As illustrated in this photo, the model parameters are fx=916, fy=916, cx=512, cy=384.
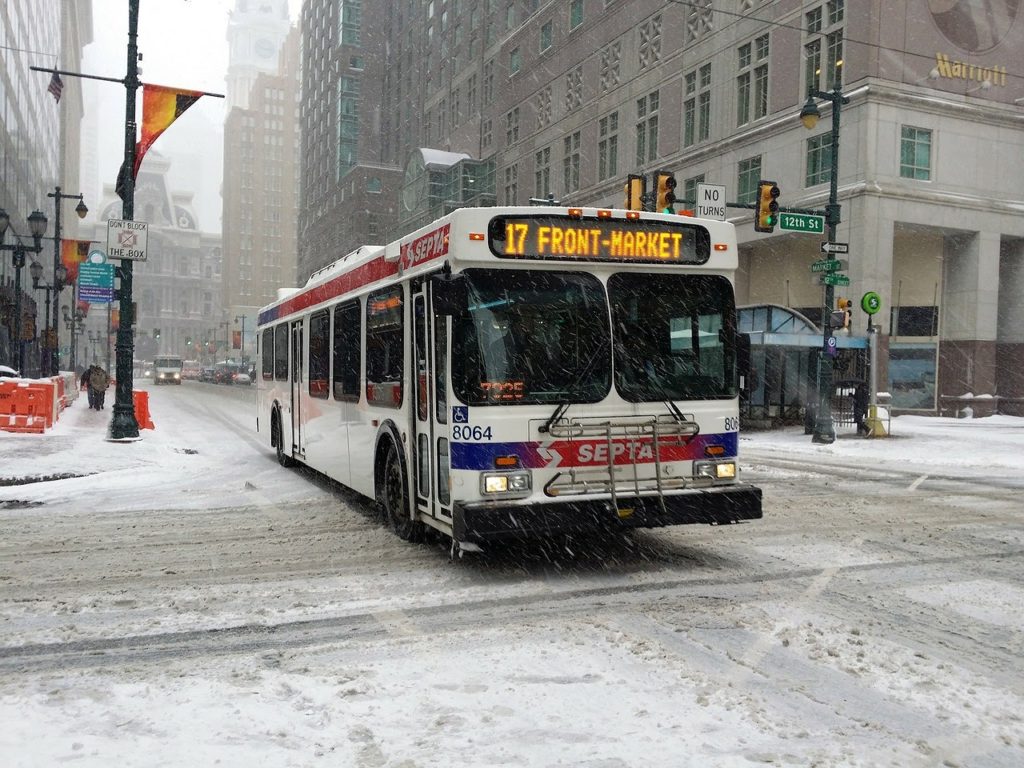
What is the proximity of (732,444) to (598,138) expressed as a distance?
42165 mm

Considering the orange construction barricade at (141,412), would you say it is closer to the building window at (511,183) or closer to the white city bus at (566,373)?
the white city bus at (566,373)

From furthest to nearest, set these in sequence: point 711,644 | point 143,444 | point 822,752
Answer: point 143,444
point 711,644
point 822,752

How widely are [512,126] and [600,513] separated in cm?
5403

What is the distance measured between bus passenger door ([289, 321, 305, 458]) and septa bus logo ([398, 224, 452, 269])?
5.12 m

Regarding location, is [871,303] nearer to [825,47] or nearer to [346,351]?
[825,47]

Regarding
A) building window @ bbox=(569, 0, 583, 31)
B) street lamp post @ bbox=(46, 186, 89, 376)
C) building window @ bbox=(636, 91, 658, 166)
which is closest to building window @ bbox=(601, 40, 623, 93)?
building window @ bbox=(636, 91, 658, 166)

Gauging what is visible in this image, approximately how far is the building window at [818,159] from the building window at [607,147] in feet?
44.4

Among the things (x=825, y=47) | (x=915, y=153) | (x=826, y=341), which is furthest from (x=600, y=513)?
(x=825, y=47)

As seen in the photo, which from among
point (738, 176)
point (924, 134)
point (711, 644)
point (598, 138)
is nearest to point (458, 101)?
point (598, 138)

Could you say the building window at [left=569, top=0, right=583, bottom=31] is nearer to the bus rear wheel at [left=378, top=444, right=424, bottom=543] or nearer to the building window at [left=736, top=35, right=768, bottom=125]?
the building window at [left=736, top=35, right=768, bottom=125]

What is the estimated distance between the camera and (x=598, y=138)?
47500mm

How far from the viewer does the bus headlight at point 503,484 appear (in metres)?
6.75

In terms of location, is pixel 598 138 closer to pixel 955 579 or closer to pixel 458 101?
pixel 458 101

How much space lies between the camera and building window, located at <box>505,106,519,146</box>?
57.5 meters
